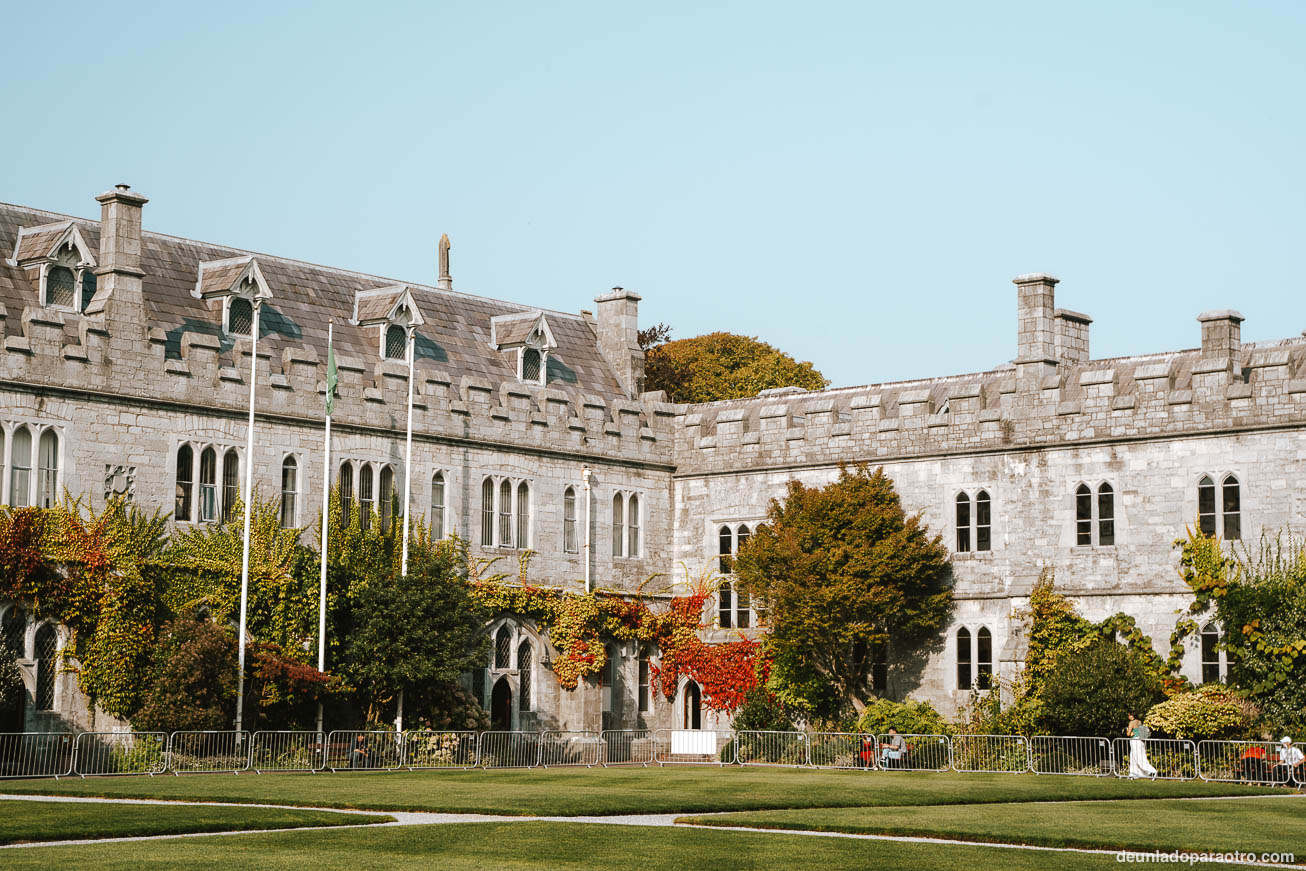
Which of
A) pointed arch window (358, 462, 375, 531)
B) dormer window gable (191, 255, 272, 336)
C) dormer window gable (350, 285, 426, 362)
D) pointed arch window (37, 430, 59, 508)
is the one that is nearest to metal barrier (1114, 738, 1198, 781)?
pointed arch window (358, 462, 375, 531)

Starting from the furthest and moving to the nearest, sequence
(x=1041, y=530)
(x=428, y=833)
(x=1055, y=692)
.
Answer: (x=1041, y=530)
(x=1055, y=692)
(x=428, y=833)

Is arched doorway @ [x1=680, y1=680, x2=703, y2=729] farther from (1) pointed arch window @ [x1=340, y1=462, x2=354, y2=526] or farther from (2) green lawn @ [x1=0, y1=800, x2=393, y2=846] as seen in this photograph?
(2) green lawn @ [x1=0, y1=800, x2=393, y2=846]

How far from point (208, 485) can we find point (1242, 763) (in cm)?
1946

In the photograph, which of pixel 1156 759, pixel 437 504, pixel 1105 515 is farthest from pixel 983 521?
pixel 437 504

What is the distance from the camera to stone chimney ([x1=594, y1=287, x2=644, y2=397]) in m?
45.3

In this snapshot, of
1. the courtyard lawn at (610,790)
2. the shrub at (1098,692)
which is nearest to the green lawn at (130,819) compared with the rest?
the courtyard lawn at (610,790)

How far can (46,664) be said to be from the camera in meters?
31.9

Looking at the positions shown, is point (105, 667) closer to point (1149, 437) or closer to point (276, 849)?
point (276, 849)

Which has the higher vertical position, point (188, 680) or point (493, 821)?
point (188, 680)

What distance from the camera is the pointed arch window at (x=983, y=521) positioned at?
3838 cm

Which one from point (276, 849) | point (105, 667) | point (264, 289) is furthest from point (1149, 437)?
point (276, 849)

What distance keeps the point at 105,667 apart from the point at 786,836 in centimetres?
1660

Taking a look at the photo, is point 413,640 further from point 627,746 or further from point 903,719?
point 903,719

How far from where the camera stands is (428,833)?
19.3 m
